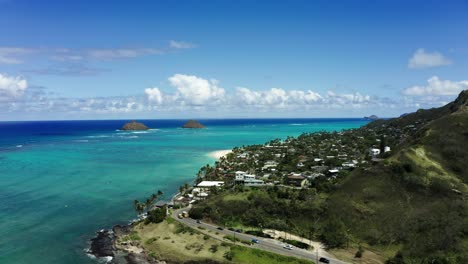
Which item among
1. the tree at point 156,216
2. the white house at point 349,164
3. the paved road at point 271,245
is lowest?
the paved road at point 271,245

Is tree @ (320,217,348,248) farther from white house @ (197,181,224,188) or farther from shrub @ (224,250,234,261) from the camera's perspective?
white house @ (197,181,224,188)

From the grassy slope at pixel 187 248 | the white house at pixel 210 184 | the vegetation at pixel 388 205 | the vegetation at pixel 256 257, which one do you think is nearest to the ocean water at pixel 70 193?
the white house at pixel 210 184

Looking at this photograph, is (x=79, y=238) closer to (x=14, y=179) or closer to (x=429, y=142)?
(x=14, y=179)

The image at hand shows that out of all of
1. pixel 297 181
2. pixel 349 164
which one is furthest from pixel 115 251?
pixel 349 164

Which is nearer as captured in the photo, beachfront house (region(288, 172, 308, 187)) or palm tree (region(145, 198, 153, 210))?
palm tree (region(145, 198, 153, 210))

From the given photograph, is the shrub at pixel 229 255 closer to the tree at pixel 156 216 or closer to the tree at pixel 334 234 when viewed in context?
the tree at pixel 334 234

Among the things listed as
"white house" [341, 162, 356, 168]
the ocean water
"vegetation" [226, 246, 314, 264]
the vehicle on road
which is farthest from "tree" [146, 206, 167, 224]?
"white house" [341, 162, 356, 168]

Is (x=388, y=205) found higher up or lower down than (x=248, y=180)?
higher up

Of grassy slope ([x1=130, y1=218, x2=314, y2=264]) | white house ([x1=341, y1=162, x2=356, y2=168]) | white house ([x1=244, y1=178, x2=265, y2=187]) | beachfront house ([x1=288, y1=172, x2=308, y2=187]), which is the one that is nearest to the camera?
grassy slope ([x1=130, y1=218, x2=314, y2=264])

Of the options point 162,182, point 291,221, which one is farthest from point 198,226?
point 162,182

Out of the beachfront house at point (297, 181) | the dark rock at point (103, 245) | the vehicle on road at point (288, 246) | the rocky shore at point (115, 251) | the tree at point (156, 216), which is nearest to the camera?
the rocky shore at point (115, 251)

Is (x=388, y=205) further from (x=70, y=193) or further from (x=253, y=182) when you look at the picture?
(x=70, y=193)
